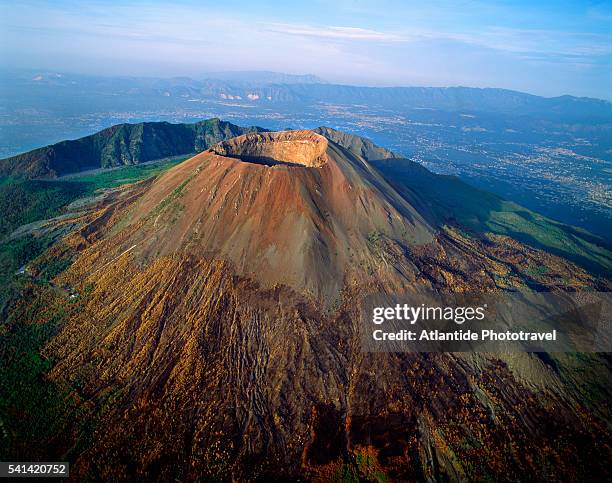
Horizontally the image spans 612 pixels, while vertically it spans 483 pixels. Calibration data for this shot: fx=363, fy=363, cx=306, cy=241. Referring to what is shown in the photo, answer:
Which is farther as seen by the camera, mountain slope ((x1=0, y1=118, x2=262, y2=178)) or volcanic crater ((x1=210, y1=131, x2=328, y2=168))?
mountain slope ((x1=0, y1=118, x2=262, y2=178))

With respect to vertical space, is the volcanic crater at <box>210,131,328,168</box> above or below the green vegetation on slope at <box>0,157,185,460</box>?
above

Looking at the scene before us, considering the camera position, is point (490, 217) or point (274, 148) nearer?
point (274, 148)

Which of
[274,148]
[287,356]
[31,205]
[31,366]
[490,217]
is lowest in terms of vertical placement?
[31,366]

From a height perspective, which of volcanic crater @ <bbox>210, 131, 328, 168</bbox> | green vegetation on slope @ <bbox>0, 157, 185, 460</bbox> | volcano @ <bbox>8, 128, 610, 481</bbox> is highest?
volcanic crater @ <bbox>210, 131, 328, 168</bbox>

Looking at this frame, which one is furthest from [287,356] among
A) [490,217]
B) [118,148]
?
[118,148]

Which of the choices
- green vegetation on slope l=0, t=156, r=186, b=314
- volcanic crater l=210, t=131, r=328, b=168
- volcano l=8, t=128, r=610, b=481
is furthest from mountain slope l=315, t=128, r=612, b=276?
green vegetation on slope l=0, t=156, r=186, b=314

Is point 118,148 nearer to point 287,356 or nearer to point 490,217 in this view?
point 287,356

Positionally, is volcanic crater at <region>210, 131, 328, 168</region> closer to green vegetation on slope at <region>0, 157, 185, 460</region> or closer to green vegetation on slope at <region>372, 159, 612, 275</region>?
green vegetation on slope at <region>372, 159, 612, 275</region>
